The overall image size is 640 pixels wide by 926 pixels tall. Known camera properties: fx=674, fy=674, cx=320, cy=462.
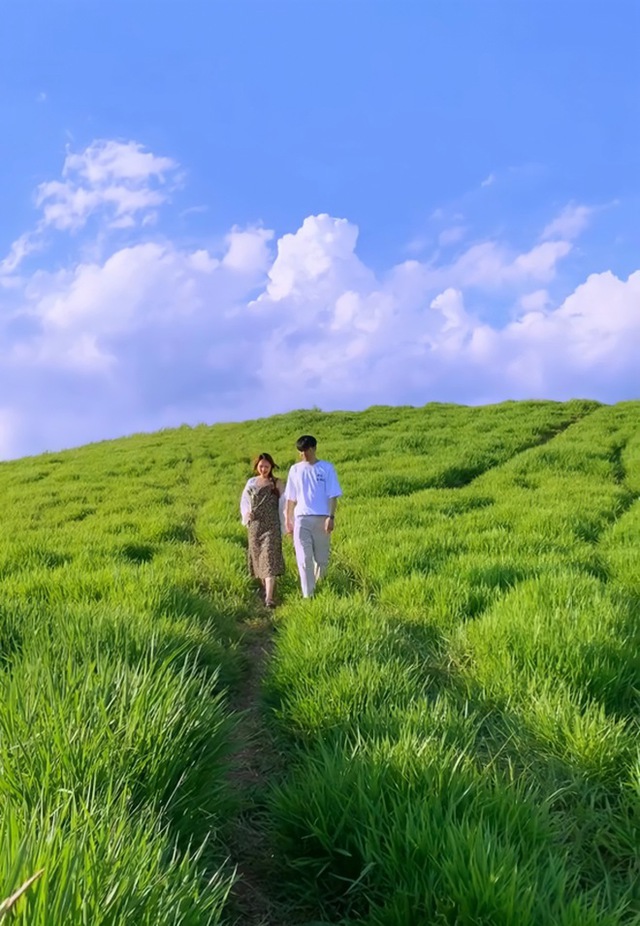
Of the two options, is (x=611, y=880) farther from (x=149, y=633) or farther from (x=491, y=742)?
(x=149, y=633)

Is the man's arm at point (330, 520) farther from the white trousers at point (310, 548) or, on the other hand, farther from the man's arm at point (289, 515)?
the man's arm at point (289, 515)

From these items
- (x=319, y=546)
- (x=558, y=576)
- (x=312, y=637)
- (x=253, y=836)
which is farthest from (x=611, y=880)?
(x=319, y=546)

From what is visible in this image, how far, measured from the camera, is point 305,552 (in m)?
8.28

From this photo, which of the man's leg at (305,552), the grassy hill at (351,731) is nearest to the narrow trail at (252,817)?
the grassy hill at (351,731)

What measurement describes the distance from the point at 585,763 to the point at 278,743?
5.86ft

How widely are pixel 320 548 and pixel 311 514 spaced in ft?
1.54

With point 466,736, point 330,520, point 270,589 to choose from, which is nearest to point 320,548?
point 330,520

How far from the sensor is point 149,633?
14.8 feet

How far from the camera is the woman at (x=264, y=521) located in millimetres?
9016

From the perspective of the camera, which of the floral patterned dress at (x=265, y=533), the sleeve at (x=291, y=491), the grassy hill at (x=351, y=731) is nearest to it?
the grassy hill at (x=351, y=731)

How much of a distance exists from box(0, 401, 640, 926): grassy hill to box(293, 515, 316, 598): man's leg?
0.34 meters

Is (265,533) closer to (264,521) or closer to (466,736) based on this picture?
(264,521)

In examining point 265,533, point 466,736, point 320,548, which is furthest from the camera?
point 265,533

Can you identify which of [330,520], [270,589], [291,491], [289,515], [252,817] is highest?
[291,491]
